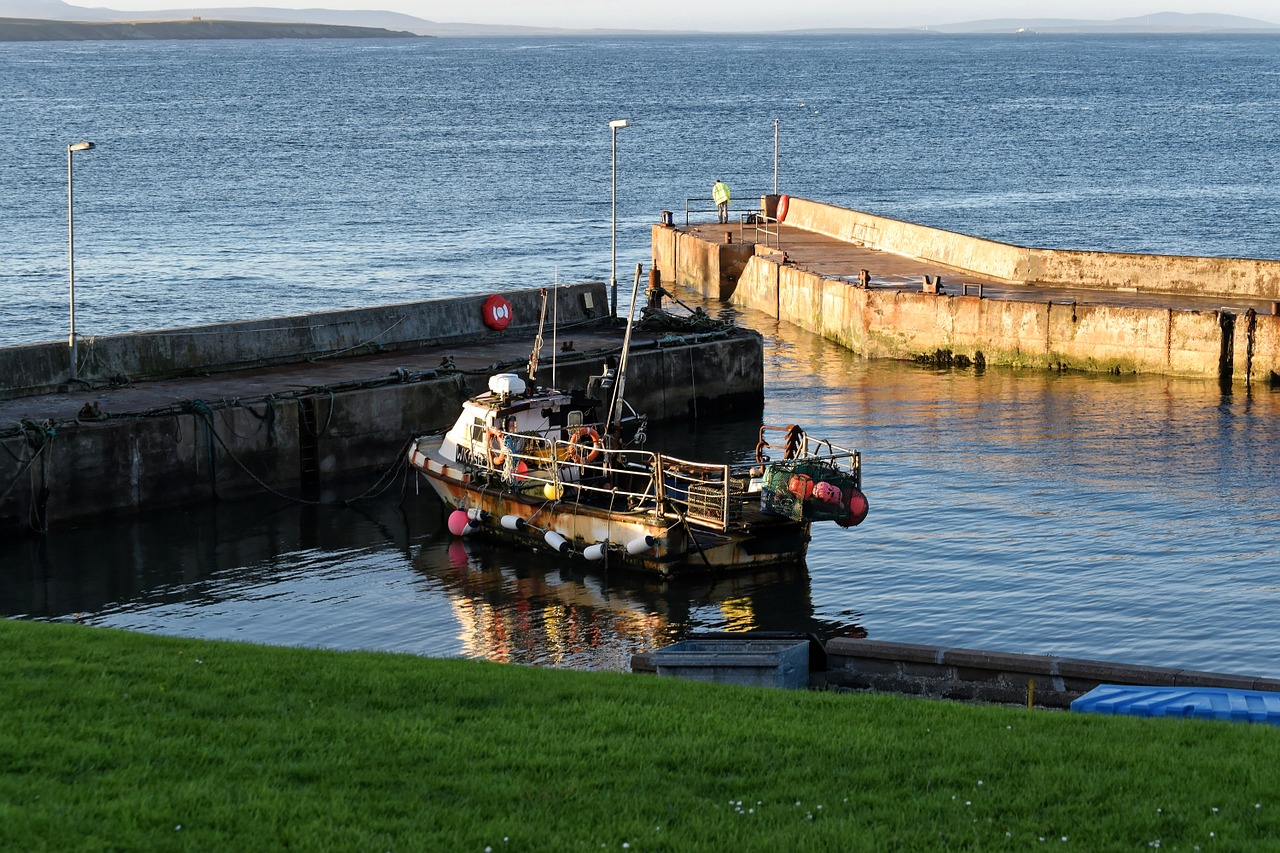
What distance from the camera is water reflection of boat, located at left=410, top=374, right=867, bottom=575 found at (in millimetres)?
26094

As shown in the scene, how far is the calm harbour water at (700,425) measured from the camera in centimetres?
2466

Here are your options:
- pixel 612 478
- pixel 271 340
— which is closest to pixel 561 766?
pixel 612 478

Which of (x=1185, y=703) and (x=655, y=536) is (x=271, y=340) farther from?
(x=1185, y=703)

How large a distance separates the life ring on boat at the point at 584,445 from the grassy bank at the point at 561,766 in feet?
48.3

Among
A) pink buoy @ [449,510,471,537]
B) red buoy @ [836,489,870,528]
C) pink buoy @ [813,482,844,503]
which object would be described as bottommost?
pink buoy @ [449,510,471,537]

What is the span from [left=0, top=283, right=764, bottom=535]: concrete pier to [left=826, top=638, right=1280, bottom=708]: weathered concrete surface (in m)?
16.9

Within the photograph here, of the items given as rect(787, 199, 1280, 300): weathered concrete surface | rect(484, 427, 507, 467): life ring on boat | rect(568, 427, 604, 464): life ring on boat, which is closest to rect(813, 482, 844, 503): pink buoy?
rect(568, 427, 604, 464): life ring on boat

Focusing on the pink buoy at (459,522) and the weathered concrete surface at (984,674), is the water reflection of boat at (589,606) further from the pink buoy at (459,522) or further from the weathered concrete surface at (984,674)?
the weathered concrete surface at (984,674)

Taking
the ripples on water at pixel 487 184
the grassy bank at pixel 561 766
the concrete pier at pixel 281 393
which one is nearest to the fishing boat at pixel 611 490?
the concrete pier at pixel 281 393

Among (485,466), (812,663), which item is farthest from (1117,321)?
(812,663)

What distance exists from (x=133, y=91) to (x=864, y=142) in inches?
3933

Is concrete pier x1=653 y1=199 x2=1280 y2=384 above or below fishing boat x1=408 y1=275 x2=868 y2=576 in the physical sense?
above

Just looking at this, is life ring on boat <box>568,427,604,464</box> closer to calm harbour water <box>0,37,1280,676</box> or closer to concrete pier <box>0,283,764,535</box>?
calm harbour water <box>0,37,1280,676</box>

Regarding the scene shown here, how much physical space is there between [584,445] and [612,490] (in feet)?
4.98
